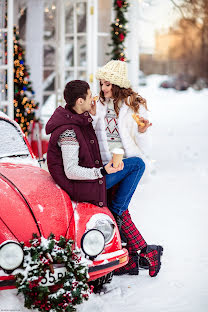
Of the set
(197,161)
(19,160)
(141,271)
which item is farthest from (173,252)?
(197,161)

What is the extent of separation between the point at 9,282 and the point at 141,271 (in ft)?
5.57

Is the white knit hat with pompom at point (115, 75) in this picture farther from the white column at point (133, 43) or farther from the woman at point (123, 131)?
the white column at point (133, 43)

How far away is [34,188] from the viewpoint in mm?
3959

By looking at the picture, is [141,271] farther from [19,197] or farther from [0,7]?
[0,7]

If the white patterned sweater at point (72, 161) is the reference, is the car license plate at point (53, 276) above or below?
below

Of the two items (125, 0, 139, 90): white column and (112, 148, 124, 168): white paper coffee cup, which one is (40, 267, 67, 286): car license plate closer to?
(112, 148, 124, 168): white paper coffee cup

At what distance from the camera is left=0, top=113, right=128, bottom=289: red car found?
343 cm

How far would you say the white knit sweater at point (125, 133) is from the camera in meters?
4.43

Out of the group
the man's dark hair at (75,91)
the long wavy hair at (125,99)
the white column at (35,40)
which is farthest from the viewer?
the white column at (35,40)

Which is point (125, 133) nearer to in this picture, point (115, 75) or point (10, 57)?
point (115, 75)

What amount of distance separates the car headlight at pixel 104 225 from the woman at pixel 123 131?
0.49 meters

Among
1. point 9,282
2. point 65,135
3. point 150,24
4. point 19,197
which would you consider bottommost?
point 9,282

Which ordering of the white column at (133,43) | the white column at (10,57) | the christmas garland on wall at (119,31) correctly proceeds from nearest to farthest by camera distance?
the white column at (10,57)
the christmas garland on wall at (119,31)
the white column at (133,43)

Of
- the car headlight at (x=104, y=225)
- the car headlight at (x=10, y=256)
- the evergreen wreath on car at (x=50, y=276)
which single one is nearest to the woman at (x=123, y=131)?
the car headlight at (x=104, y=225)
